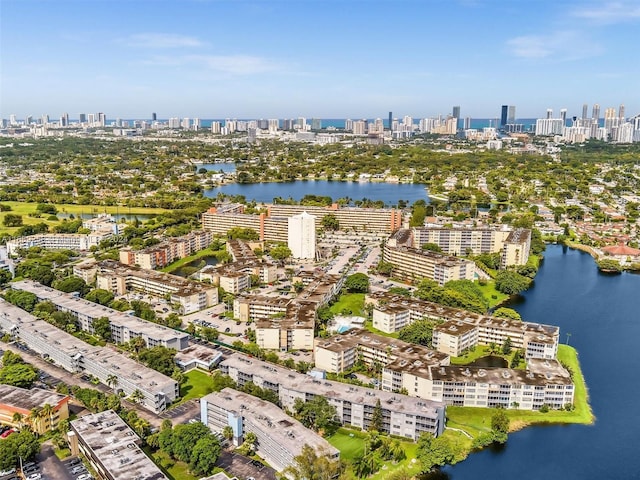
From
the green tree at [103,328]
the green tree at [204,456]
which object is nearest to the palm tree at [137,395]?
the green tree at [204,456]

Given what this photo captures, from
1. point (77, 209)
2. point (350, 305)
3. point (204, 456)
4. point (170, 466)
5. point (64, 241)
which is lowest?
point (170, 466)

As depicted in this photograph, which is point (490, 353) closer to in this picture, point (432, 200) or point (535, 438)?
point (535, 438)

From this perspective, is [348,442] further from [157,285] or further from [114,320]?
[157,285]

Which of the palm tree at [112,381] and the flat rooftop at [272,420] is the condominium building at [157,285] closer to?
the palm tree at [112,381]

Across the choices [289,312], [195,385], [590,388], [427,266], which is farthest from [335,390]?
[427,266]

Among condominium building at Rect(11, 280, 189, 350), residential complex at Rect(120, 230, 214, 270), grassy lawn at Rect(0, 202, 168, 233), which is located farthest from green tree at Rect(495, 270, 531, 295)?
grassy lawn at Rect(0, 202, 168, 233)

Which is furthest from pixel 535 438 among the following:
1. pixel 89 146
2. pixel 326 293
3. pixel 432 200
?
pixel 89 146
